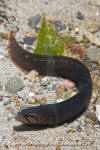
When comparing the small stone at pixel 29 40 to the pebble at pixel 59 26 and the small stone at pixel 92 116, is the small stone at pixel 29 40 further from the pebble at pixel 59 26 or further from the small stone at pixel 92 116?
the small stone at pixel 92 116

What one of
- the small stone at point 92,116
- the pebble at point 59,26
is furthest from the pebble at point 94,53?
the small stone at point 92,116

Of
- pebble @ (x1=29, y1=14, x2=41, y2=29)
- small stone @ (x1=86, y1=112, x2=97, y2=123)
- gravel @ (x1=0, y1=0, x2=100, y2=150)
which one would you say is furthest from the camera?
pebble @ (x1=29, y1=14, x2=41, y2=29)

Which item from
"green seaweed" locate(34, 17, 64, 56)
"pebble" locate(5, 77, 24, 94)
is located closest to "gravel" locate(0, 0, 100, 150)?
"pebble" locate(5, 77, 24, 94)

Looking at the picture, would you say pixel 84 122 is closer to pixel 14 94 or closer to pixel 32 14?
pixel 14 94

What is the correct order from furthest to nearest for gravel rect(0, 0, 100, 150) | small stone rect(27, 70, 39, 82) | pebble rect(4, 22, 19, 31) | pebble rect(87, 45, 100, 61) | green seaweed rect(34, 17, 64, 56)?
pebble rect(4, 22, 19, 31)
pebble rect(87, 45, 100, 61)
green seaweed rect(34, 17, 64, 56)
small stone rect(27, 70, 39, 82)
gravel rect(0, 0, 100, 150)

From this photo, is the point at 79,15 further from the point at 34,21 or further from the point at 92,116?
the point at 92,116

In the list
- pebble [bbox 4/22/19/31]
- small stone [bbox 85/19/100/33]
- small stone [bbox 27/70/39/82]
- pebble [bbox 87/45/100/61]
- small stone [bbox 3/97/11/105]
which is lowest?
small stone [bbox 3/97/11/105]

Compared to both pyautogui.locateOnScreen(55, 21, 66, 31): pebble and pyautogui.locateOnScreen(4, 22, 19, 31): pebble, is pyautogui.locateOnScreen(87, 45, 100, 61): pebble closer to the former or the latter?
pyautogui.locateOnScreen(55, 21, 66, 31): pebble
